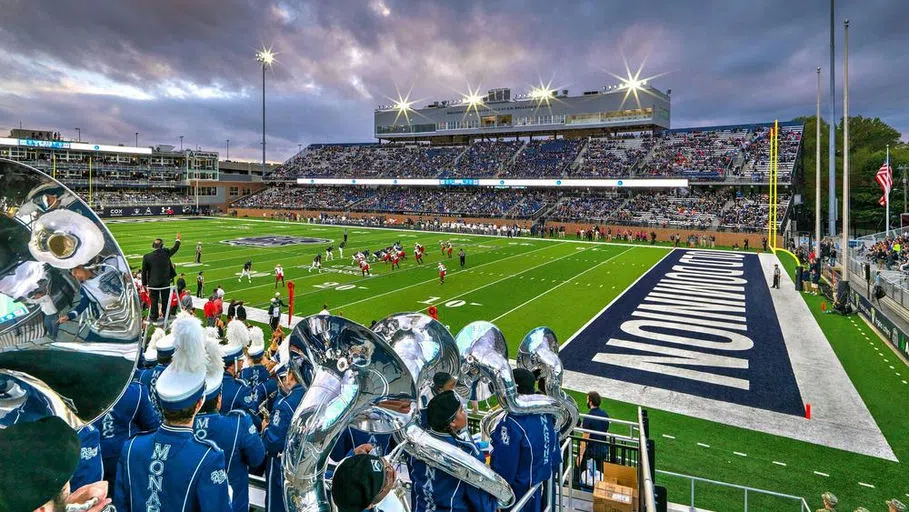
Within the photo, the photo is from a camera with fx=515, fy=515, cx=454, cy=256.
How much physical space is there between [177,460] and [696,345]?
1323cm

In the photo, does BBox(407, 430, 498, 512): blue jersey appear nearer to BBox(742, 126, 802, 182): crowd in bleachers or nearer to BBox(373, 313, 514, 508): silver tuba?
BBox(373, 313, 514, 508): silver tuba

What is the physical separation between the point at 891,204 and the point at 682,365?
53.8 metres

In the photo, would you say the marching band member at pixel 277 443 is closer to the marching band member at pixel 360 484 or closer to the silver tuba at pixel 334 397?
the silver tuba at pixel 334 397

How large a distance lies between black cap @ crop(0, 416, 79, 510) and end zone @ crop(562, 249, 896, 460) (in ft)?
31.6

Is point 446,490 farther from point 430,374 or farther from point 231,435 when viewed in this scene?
point 231,435

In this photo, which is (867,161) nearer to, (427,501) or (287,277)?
(287,277)

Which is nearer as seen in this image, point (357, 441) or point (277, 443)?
point (277, 443)

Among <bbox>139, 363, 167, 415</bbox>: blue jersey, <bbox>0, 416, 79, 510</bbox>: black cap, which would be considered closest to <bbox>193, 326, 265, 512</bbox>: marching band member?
<bbox>139, 363, 167, 415</bbox>: blue jersey

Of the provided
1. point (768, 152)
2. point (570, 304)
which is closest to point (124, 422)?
point (570, 304)

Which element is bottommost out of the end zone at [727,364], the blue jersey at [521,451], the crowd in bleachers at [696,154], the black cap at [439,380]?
the end zone at [727,364]

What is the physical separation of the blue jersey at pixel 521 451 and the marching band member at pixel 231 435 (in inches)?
65.8

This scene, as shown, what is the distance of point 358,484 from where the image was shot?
1.97 meters

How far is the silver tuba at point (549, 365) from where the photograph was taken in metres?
4.55

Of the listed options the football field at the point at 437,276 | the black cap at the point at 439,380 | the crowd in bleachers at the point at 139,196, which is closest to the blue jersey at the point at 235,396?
the black cap at the point at 439,380
